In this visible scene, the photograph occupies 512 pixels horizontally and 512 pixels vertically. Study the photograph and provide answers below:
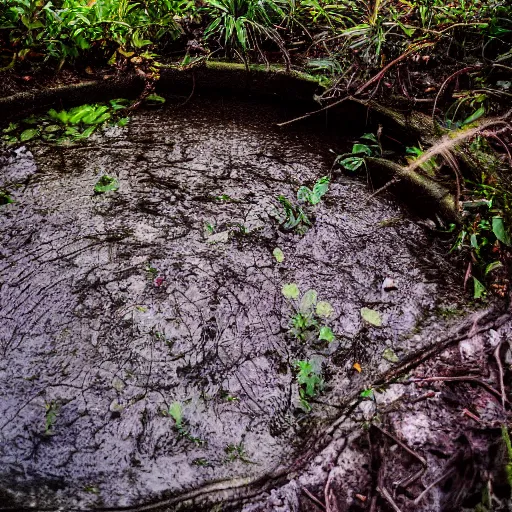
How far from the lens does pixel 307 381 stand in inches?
76.9

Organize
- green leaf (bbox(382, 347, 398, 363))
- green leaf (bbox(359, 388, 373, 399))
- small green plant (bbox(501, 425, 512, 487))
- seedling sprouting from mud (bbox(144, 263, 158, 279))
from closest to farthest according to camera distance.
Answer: small green plant (bbox(501, 425, 512, 487)) < green leaf (bbox(359, 388, 373, 399)) < green leaf (bbox(382, 347, 398, 363)) < seedling sprouting from mud (bbox(144, 263, 158, 279))

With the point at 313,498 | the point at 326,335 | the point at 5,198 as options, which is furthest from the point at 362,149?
the point at 5,198

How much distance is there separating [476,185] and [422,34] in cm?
131

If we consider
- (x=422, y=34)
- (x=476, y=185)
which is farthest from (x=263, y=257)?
(x=422, y=34)

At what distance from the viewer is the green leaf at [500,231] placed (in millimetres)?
2168

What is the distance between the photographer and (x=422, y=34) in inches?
117

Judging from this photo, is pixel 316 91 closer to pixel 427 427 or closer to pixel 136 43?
pixel 136 43

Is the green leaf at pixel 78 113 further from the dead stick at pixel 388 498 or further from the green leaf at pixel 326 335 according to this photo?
the dead stick at pixel 388 498

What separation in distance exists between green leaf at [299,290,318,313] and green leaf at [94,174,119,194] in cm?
146

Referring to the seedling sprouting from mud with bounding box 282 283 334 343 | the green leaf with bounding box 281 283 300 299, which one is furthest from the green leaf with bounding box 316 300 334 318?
the green leaf with bounding box 281 283 300 299

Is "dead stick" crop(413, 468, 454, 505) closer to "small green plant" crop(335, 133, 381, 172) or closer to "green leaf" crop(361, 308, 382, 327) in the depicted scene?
"green leaf" crop(361, 308, 382, 327)

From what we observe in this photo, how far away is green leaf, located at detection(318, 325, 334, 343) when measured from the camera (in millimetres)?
2107

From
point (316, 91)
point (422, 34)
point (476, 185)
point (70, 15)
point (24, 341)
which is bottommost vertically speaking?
point (24, 341)

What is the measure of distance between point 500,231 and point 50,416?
235 centimetres
